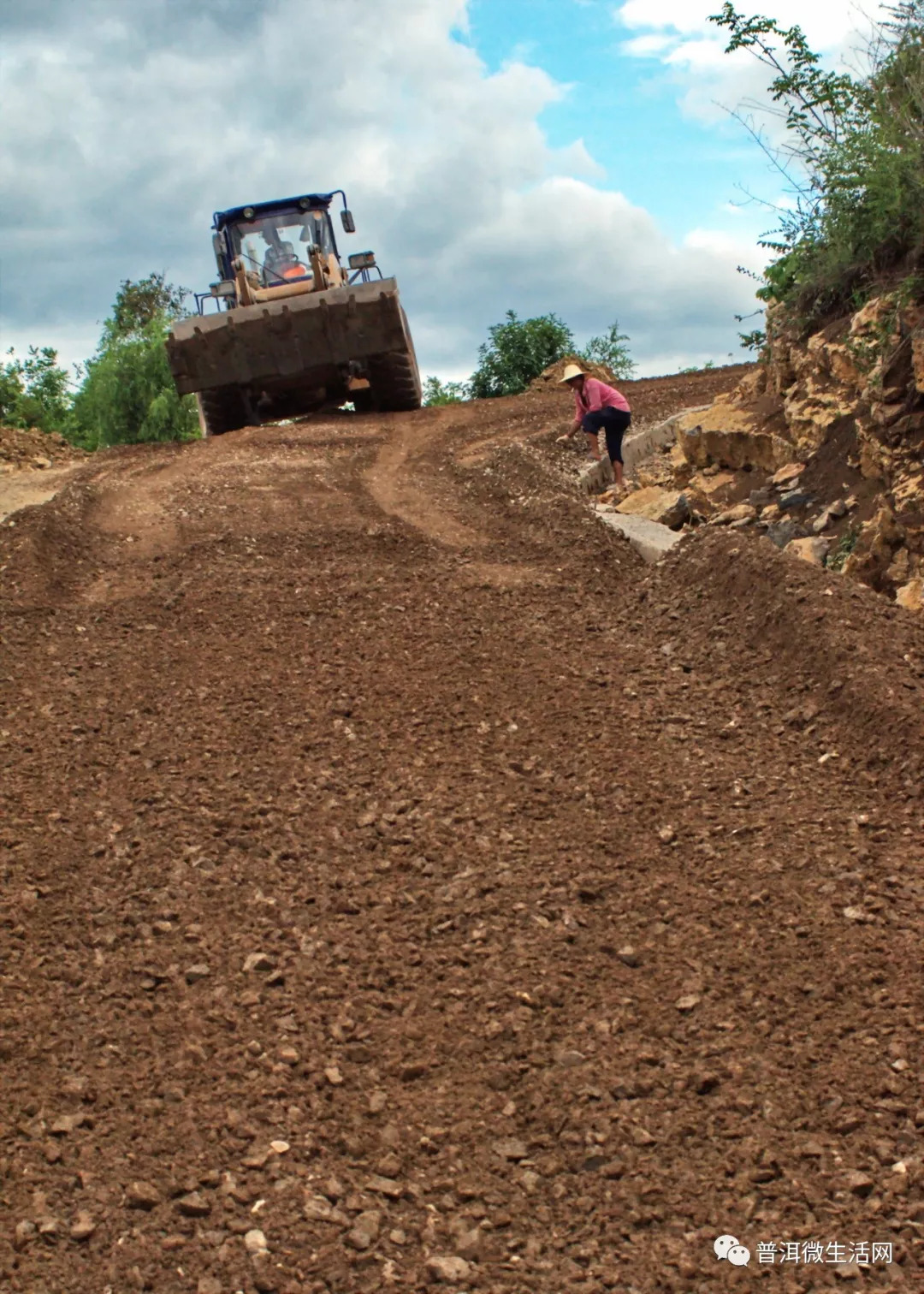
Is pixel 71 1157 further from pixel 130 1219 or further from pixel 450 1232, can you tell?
pixel 450 1232

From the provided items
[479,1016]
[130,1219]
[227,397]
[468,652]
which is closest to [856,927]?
[479,1016]

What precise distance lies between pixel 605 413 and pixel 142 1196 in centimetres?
944

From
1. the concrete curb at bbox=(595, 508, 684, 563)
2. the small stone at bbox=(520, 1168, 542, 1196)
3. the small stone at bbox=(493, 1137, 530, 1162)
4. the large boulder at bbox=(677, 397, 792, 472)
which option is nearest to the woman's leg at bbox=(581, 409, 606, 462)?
the large boulder at bbox=(677, 397, 792, 472)

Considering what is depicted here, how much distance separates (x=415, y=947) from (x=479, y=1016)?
0.39 m

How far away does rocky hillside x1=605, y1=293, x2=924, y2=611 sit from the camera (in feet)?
23.7

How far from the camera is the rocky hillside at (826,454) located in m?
7.22

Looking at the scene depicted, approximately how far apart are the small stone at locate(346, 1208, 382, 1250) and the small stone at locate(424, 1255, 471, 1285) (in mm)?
143

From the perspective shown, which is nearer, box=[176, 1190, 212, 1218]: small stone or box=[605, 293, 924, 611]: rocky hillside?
box=[176, 1190, 212, 1218]: small stone

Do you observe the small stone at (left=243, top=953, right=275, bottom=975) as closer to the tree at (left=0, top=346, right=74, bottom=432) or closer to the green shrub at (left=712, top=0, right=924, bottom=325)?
the green shrub at (left=712, top=0, right=924, bottom=325)

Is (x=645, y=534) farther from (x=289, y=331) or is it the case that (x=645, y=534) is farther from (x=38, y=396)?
(x=38, y=396)

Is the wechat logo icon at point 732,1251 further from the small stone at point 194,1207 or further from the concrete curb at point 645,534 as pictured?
the concrete curb at point 645,534

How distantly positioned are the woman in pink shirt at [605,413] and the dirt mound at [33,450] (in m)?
7.61

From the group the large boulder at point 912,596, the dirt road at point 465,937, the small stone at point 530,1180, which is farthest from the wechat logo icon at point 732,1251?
the large boulder at point 912,596

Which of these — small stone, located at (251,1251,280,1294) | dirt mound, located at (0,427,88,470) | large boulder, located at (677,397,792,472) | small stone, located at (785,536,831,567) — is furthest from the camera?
dirt mound, located at (0,427,88,470)
